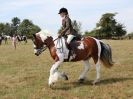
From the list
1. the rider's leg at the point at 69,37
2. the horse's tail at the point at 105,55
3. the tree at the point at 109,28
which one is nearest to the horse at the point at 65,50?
the horse's tail at the point at 105,55

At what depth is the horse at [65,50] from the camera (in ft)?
40.8

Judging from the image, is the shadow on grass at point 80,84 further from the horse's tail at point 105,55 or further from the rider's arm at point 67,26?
the rider's arm at point 67,26

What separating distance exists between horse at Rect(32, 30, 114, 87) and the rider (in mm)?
200

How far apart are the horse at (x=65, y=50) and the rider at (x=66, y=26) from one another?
0.65 feet

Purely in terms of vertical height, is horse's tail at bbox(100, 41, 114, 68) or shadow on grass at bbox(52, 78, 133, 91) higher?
horse's tail at bbox(100, 41, 114, 68)

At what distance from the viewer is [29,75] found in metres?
15.9

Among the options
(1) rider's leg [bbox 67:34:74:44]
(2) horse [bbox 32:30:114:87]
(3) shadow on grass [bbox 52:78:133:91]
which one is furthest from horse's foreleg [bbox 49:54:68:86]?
(1) rider's leg [bbox 67:34:74:44]

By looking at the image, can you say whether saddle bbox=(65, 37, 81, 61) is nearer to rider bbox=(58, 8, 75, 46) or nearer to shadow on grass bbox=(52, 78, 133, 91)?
rider bbox=(58, 8, 75, 46)

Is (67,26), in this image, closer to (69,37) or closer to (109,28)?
(69,37)

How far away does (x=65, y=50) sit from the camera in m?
12.6

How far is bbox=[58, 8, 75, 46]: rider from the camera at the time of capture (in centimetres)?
1268

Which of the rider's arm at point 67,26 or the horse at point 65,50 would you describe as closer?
the horse at point 65,50

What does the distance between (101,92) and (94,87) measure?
3.24 ft

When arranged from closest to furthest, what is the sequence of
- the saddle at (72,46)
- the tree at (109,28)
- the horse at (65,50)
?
1. the horse at (65,50)
2. the saddle at (72,46)
3. the tree at (109,28)
